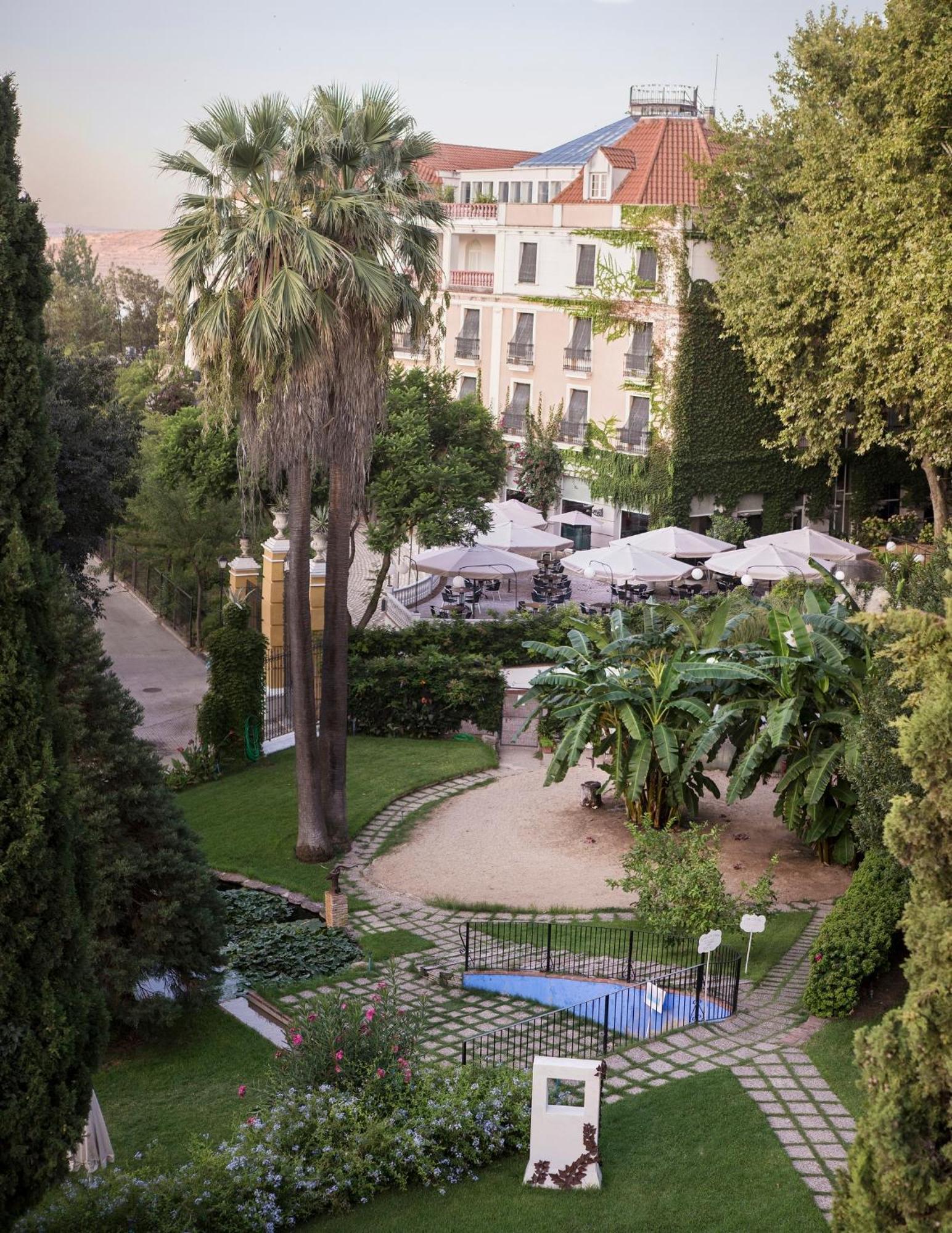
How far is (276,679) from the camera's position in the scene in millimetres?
23797

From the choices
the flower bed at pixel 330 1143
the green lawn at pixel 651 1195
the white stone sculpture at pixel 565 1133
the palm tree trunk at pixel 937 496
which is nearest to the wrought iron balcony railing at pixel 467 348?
the palm tree trunk at pixel 937 496

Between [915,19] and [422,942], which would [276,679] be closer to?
[422,942]

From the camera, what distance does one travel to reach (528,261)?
151 ft

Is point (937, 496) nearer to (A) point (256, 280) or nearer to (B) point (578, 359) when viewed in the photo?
(B) point (578, 359)

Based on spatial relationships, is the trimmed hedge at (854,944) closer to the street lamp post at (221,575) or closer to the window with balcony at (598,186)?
the street lamp post at (221,575)

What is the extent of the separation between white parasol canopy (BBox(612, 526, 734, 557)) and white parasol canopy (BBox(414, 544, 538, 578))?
355cm

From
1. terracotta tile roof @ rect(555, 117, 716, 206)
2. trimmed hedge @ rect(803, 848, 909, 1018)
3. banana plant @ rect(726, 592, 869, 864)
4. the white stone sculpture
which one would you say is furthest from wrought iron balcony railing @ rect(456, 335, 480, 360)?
the white stone sculpture

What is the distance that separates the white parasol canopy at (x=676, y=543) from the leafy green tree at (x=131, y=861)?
864 inches

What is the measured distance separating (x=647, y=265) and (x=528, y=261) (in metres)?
5.70

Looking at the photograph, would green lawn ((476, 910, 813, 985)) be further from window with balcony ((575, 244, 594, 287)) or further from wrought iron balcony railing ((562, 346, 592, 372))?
window with balcony ((575, 244, 594, 287))

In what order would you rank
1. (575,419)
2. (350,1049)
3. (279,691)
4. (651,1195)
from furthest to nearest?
(575,419)
(279,691)
(350,1049)
(651,1195)

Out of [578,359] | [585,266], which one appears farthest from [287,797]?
[585,266]

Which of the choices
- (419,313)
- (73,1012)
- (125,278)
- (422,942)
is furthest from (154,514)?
(125,278)

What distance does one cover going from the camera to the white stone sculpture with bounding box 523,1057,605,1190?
998 centimetres
